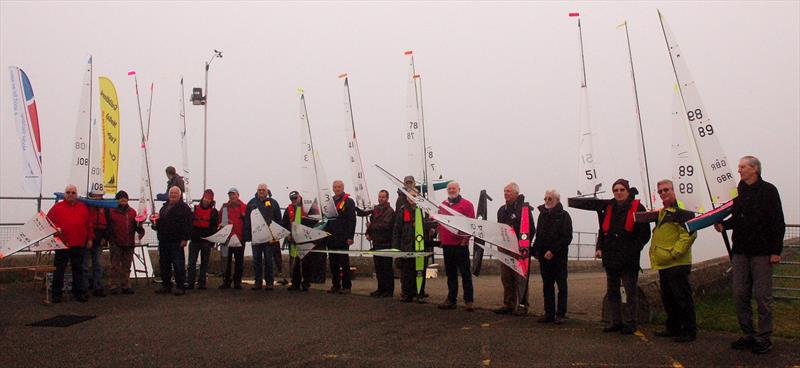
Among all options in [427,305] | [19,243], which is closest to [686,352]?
[427,305]

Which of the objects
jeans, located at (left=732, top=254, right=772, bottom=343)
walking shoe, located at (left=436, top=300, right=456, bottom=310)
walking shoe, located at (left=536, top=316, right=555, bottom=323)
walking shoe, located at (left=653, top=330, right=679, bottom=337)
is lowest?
walking shoe, located at (left=653, top=330, right=679, bottom=337)

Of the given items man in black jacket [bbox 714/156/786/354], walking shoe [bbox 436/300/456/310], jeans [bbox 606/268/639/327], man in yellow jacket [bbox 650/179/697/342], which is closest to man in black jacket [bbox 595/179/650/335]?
jeans [bbox 606/268/639/327]

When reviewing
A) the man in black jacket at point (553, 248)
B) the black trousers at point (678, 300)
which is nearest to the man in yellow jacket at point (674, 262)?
the black trousers at point (678, 300)

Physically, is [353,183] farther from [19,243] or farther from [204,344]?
[204,344]

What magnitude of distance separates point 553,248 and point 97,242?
7.44m

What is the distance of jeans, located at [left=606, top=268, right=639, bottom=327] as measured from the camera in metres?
7.79

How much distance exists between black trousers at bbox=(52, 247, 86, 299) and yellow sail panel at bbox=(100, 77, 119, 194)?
2087mm

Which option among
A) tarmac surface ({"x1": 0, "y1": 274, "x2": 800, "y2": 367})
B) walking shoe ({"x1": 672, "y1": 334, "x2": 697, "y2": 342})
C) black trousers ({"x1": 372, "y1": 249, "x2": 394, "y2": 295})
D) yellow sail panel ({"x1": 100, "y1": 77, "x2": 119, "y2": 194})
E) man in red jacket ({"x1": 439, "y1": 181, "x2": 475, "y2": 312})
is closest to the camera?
tarmac surface ({"x1": 0, "y1": 274, "x2": 800, "y2": 367})

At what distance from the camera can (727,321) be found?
852 cm

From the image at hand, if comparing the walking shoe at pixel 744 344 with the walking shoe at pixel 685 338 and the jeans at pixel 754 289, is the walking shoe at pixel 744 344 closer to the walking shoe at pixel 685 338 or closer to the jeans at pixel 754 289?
the jeans at pixel 754 289

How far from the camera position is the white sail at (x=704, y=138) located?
25.8ft

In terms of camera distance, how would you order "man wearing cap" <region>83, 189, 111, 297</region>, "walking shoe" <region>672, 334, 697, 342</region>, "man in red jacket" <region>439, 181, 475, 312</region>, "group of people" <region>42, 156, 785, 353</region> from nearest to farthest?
"group of people" <region>42, 156, 785, 353</region>
"walking shoe" <region>672, 334, 697, 342</region>
"man in red jacket" <region>439, 181, 475, 312</region>
"man wearing cap" <region>83, 189, 111, 297</region>

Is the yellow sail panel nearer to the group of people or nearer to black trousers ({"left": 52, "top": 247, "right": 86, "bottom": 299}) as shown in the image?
the group of people

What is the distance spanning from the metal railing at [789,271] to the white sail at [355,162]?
731cm
